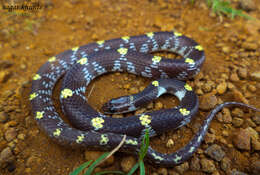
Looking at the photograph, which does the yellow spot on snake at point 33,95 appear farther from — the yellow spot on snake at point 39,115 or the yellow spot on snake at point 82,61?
the yellow spot on snake at point 82,61

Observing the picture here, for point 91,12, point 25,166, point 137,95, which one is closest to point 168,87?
point 137,95

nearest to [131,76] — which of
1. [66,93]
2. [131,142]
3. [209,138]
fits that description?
[66,93]

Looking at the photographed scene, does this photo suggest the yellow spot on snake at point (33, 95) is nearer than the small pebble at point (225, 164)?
No

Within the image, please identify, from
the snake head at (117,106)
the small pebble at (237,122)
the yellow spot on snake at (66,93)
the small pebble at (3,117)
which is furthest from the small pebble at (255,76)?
the small pebble at (3,117)

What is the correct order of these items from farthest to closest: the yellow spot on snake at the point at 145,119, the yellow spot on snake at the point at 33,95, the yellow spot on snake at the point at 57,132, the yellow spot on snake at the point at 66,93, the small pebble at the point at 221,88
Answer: the small pebble at the point at 221,88 < the yellow spot on snake at the point at 33,95 < the yellow spot on snake at the point at 66,93 < the yellow spot on snake at the point at 145,119 < the yellow spot on snake at the point at 57,132

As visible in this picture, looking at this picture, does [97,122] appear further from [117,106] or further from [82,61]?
[82,61]

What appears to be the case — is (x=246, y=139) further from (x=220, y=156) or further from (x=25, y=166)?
(x=25, y=166)
